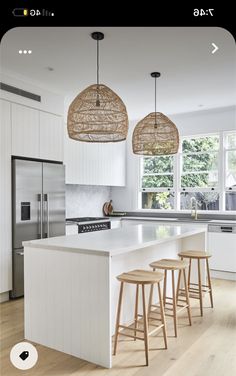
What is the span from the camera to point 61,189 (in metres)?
4.42

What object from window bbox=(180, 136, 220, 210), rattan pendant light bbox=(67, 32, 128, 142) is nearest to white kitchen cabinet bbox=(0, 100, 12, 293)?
rattan pendant light bbox=(67, 32, 128, 142)

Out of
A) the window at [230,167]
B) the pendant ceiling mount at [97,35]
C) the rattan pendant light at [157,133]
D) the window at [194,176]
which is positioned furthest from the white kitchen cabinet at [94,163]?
the pendant ceiling mount at [97,35]

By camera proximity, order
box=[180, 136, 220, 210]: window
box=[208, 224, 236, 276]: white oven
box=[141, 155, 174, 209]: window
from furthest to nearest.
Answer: box=[141, 155, 174, 209]: window, box=[180, 136, 220, 210]: window, box=[208, 224, 236, 276]: white oven

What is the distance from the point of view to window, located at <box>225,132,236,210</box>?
5.32m

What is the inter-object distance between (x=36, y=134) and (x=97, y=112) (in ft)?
6.15

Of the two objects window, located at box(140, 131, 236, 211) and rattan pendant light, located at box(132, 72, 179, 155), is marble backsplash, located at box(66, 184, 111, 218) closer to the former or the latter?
window, located at box(140, 131, 236, 211)

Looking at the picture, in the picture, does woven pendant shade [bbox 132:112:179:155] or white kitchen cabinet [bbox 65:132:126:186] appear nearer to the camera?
woven pendant shade [bbox 132:112:179:155]

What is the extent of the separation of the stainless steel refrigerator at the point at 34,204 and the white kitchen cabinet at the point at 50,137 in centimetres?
14

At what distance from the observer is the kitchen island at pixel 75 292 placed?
2.26 m

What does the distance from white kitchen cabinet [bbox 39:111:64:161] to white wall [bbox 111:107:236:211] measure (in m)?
2.03

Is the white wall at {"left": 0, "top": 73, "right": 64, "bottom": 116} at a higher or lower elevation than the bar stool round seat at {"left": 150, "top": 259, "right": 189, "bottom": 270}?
higher
